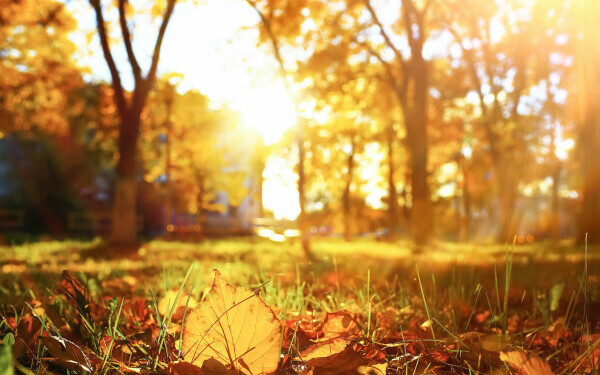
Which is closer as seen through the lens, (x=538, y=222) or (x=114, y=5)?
(x=114, y=5)

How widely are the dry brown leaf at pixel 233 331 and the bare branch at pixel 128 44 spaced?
11.0 meters

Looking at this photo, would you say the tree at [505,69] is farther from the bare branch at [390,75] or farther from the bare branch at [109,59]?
the bare branch at [109,59]

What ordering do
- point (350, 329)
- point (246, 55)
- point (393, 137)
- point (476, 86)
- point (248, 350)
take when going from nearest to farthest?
point (248, 350)
point (350, 329)
point (246, 55)
point (476, 86)
point (393, 137)

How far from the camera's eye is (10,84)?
51.1 ft

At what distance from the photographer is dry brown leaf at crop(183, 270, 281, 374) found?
1.07 metres

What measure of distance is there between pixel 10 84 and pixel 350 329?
17243mm

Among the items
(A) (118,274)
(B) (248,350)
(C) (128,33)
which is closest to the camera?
(B) (248,350)

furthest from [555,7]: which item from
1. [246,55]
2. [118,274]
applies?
[118,274]

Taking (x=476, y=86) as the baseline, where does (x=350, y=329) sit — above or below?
below

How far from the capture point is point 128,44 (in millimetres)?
11023

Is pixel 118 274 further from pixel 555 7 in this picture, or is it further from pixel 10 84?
pixel 555 7

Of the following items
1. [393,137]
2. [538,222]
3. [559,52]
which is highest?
[559,52]

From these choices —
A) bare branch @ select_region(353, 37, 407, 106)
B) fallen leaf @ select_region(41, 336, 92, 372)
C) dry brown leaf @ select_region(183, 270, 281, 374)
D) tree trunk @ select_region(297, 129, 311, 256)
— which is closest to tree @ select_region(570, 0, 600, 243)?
bare branch @ select_region(353, 37, 407, 106)

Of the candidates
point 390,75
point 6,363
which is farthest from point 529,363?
point 390,75
